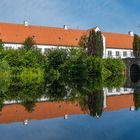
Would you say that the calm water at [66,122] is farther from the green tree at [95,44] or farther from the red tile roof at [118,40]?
the red tile roof at [118,40]

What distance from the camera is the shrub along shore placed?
41.5 meters

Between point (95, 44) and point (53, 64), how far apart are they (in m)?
12.9

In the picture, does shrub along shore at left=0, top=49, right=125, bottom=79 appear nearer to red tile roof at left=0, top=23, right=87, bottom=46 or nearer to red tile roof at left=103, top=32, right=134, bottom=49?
red tile roof at left=0, top=23, right=87, bottom=46

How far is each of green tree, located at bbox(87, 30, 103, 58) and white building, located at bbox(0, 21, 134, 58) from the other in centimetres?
479

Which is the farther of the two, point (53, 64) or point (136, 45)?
point (136, 45)

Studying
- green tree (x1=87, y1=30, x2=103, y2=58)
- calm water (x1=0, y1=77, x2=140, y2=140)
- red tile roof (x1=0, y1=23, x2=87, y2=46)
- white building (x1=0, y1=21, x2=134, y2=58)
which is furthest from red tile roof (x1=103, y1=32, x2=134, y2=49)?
calm water (x1=0, y1=77, x2=140, y2=140)

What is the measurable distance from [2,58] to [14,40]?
17.8m

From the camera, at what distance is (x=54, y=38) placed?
206 feet

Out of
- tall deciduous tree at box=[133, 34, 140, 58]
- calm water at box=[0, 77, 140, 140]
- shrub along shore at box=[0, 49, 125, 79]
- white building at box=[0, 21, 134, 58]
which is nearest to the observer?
calm water at box=[0, 77, 140, 140]

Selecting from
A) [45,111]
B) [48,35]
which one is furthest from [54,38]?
[45,111]

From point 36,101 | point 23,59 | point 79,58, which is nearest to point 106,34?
point 79,58

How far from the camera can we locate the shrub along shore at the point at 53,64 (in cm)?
4147

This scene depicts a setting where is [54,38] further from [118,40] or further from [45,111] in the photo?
[45,111]

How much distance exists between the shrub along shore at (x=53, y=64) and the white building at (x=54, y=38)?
1294 cm
